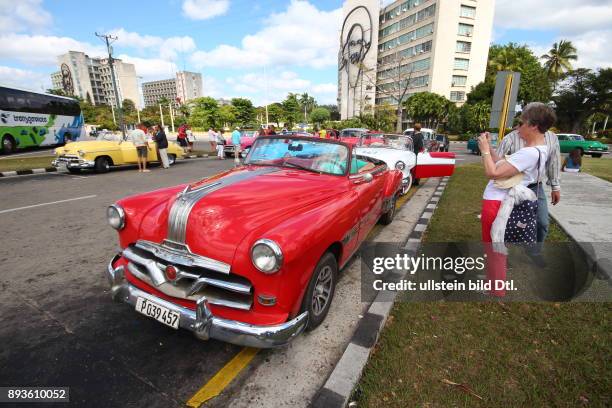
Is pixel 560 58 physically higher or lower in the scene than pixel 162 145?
higher

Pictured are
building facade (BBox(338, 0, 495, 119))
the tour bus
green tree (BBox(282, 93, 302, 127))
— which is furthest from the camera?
green tree (BBox(282, 93, 302, 127))

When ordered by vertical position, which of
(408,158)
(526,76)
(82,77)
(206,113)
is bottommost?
(408,158)

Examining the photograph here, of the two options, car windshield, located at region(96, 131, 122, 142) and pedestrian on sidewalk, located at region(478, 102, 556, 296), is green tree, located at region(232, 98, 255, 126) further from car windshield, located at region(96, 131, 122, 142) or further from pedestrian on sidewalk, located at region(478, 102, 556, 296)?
pedestrian on sidewalk, located at region(478, 102, 556, 296)

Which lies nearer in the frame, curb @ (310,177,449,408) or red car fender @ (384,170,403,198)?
curb @ (310,177,449,408)

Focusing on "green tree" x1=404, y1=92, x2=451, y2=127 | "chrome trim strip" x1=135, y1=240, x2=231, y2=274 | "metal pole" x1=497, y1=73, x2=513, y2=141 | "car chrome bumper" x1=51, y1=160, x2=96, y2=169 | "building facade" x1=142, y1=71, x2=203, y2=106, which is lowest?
"car chrome bumper" x1=51, y1=160, x2=96, y2=169

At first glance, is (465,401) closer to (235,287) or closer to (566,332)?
(566,332)

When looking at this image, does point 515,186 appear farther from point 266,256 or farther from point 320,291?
point 266,256

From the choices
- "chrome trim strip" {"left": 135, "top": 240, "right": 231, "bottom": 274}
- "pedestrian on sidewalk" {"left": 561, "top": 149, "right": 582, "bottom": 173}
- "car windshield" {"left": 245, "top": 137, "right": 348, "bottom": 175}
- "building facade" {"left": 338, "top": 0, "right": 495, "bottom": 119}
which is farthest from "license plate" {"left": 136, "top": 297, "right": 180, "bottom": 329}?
"building facade" {"left": 338, "top": 0, "right": 495, "bottom": 119}

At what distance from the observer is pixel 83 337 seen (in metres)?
2.40

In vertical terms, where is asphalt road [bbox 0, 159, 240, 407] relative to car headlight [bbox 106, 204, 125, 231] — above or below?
below

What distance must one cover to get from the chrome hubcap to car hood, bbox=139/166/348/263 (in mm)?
603

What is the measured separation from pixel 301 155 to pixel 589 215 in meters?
5.74

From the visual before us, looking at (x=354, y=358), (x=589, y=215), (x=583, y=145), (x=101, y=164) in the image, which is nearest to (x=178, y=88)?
(x=101, y=164)

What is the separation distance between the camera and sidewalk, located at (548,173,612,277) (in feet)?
12.9
